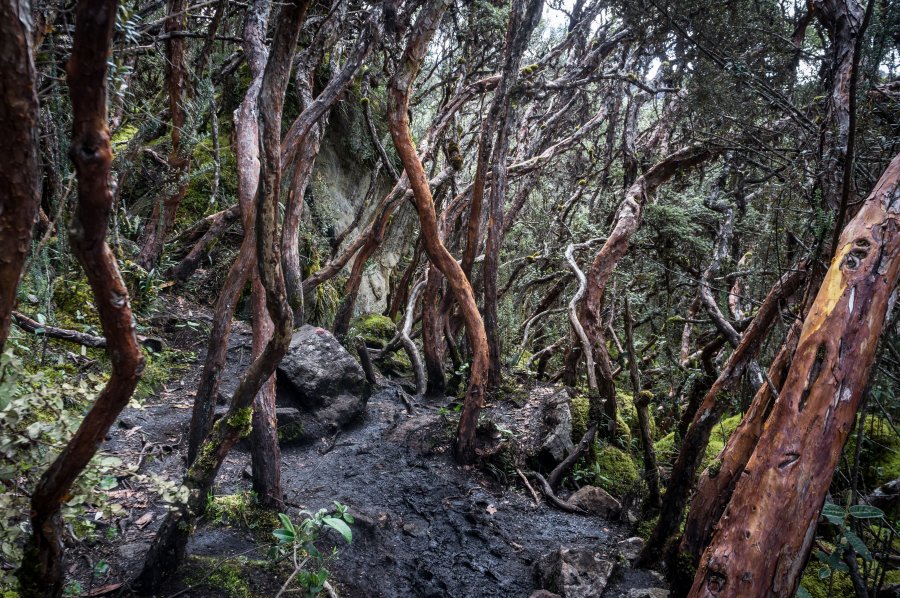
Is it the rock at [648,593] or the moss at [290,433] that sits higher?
the moss at [290,433]

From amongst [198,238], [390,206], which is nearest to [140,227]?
[198,238]

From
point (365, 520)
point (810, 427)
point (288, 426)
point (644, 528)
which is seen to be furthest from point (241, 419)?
point (644, 528)

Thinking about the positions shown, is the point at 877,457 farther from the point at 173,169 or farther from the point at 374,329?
the point at 173,169

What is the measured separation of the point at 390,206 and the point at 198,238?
294cm

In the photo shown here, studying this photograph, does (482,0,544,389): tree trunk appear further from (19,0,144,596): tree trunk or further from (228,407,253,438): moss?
(19,0,144,596): tree trunk

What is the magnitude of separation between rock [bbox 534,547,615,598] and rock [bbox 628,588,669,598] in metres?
0.19

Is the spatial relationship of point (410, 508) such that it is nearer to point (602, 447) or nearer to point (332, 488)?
point (332, 488)

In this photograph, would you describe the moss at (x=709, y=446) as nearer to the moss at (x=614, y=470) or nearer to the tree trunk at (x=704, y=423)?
the moss at (x=614, y=470)

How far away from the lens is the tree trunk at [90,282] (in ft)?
3.73

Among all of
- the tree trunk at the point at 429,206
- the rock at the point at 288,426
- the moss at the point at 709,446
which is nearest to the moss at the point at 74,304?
the rock at the point at 288,426

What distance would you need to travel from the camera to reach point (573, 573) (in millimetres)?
3320

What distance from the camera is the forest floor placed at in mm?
2715

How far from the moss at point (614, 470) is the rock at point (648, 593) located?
1.94 meters

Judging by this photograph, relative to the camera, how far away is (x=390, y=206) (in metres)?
6.62
